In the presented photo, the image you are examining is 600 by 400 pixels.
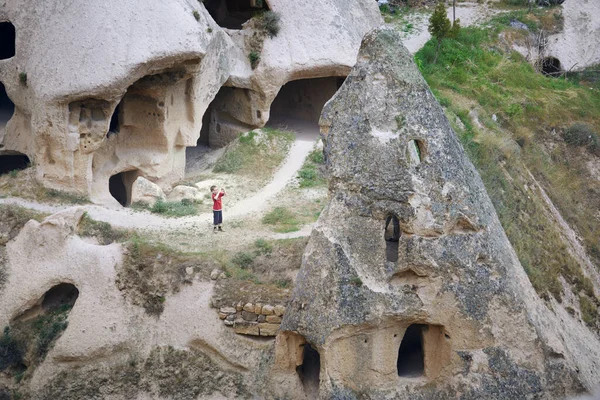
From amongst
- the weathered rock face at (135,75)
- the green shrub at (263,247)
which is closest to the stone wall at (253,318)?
the green shrub at (263,247)

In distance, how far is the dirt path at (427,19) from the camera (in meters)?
33.3

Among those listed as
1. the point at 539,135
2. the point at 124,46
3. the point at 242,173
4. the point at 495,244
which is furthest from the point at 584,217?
the point at 124,46

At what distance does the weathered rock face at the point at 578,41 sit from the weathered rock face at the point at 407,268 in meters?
19.5

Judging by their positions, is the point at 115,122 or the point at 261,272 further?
the point at 115,122

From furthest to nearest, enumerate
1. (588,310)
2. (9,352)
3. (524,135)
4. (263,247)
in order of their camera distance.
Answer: (524,135) → (588,310) → (263,247) → (9,352)

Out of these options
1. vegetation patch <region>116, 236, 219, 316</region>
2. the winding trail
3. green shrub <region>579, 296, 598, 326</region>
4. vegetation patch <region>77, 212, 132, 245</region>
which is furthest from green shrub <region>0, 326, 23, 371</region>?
green shrub <region>579, 296, 598, 326</region>

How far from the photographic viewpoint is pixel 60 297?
21.1 meters

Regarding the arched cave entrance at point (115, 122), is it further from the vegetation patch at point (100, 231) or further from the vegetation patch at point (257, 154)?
the vegetation patch at point (100, 231)

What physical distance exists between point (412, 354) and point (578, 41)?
2052cm

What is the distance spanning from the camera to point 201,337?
19625 millimetres

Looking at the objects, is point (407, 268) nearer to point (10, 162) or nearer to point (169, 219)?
point (169, 219)

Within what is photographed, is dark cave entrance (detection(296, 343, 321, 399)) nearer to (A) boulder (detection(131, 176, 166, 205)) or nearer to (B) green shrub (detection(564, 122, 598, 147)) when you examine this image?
(A) boulder (detection(131, 176, 166, 205))

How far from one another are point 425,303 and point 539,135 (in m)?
14.7

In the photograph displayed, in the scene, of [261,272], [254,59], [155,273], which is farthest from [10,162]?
[261,272]
